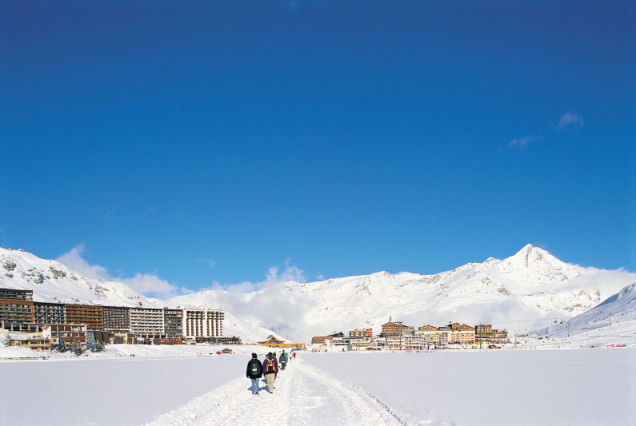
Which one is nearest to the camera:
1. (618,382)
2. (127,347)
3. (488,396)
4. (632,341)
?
(488,396)

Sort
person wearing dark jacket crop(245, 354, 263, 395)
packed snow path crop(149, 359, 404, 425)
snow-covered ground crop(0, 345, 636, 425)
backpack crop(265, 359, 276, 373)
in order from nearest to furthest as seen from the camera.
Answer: packed snow path crop(149, 359, 404, 425), snow-covered ground crop(0, 345, 636, 425), person wearing dark jacket crop(245, 354, 263, 395), backpack crop(265, 359, 276, 373)

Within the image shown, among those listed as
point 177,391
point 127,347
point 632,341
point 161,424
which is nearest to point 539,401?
point 161,424

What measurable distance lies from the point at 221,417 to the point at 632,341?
200150 mm

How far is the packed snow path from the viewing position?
69.4ft

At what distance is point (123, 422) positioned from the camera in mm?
21312

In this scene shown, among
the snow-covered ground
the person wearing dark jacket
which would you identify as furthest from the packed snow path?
the person wearing dark jacket

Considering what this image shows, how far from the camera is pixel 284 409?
24.6m

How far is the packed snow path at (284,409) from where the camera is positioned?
69.4ft

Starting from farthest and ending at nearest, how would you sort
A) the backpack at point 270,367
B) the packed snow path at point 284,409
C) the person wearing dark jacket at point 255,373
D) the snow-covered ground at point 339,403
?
the backpack at point 270,367
the person wearing dark jacket at point 255,373
the snow-covered ground at point 339,403
the packed snow path at point 284,409

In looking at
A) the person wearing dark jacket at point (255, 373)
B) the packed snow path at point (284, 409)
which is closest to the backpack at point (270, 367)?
the packed snow path at point (284, 409)

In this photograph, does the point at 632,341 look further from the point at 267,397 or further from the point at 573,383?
the point at 267,397

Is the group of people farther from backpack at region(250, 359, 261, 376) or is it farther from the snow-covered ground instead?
the snow-covered ground

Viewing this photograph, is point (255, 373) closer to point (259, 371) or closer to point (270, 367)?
point (259, 371)

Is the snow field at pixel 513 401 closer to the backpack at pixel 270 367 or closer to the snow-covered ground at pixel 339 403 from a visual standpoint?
the snow-covered ground at pixel 339 403
